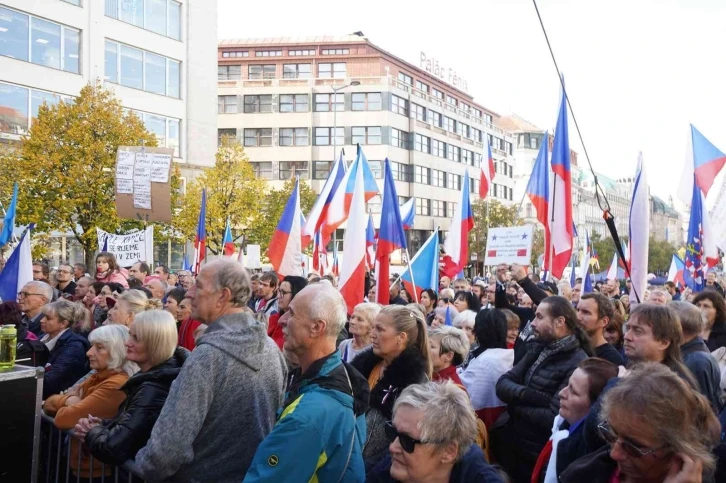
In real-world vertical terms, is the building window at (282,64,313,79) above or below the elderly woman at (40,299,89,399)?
above

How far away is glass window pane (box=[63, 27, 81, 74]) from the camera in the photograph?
31203 millimetres

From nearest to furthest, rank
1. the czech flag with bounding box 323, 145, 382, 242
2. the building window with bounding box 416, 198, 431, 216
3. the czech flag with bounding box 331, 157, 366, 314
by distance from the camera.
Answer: the czech flag with bounding box 331, 157, 366, 314, the czech flag with bounding box 323, 145, 382, 242, the building window with bounding box 416, 198, 431, 216

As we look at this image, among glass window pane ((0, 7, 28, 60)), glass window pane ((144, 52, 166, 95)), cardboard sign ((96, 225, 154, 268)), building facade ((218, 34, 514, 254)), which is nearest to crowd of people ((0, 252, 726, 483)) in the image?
cardboard sign ((96, 225, 154, 268))

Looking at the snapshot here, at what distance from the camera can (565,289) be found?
12.3m

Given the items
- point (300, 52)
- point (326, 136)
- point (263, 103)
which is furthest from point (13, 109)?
point (300, 52)

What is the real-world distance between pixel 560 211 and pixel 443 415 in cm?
699

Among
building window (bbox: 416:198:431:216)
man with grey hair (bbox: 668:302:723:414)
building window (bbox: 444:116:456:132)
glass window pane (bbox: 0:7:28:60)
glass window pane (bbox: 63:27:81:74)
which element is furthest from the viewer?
building window (bbox: 444:116:456:132)

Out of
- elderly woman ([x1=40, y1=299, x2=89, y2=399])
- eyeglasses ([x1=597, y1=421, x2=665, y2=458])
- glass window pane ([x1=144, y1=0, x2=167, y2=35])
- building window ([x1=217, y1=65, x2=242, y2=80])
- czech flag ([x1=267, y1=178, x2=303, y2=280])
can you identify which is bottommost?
elderly woman ([x1=40, y1=299, x2=89, y2=399])

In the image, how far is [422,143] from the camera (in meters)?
63.3

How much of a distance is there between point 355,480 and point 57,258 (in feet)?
107

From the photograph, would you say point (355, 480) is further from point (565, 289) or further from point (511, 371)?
point (565, 289)

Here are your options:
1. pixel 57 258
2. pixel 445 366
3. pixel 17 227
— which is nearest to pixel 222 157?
pixel 57 258

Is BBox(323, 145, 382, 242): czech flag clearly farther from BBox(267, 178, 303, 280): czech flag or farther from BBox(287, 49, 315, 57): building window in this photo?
BBox(287, 49, 315, 57): building window

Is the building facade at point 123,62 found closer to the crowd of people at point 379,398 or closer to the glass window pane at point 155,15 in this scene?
the glass window pane at point 155,15
